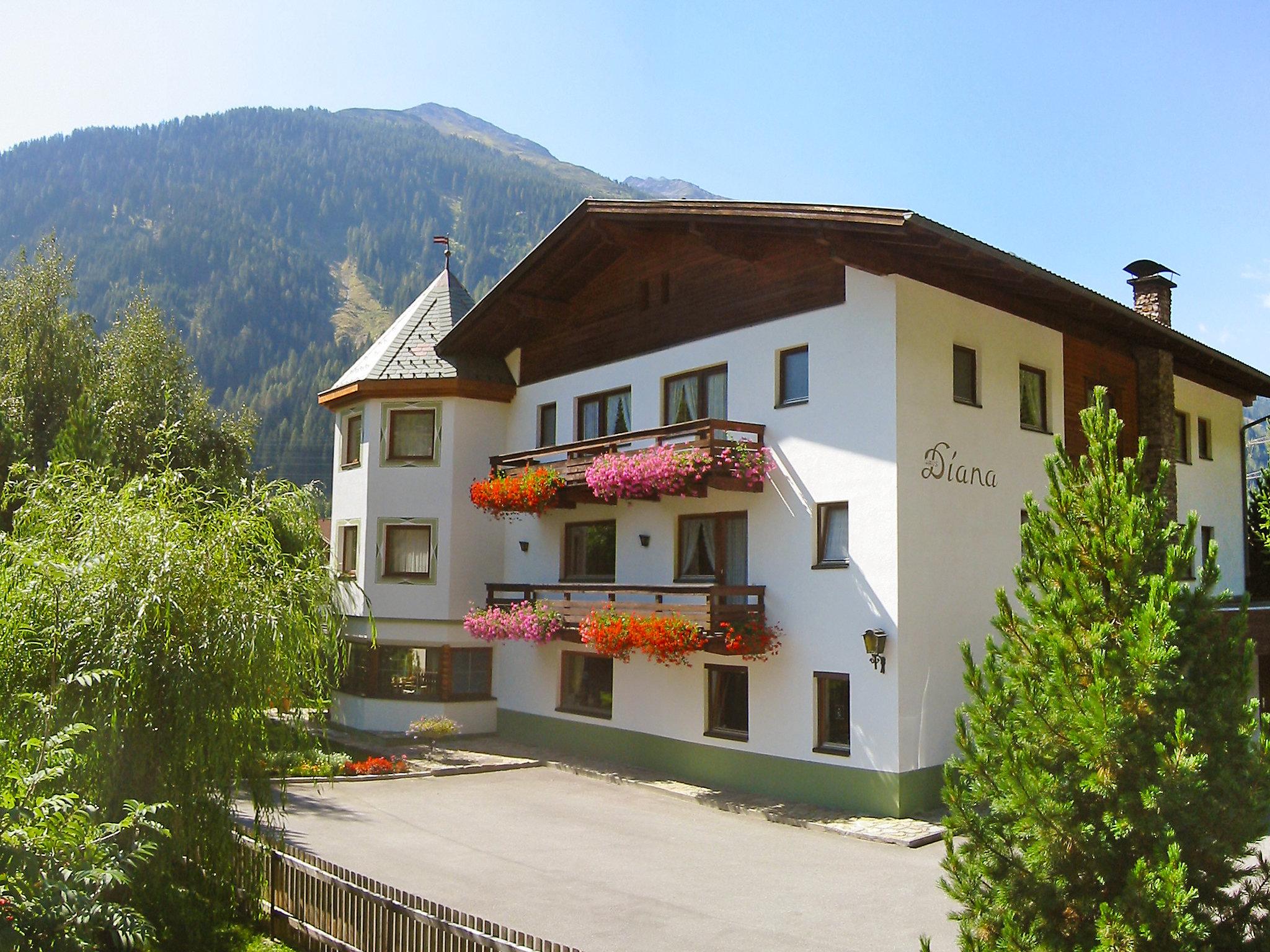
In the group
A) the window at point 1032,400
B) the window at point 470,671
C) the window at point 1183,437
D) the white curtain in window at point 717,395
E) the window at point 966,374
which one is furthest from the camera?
the window at point 470,671

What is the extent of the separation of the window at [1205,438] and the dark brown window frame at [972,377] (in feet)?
29.7

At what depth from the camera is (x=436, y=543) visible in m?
23.6

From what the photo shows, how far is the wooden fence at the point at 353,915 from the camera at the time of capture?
8.11 metres

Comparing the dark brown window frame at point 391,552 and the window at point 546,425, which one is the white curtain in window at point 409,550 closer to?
the dark brown window frame at point 391,552

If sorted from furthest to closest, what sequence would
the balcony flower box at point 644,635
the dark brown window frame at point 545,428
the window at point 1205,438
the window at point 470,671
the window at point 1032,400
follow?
the window at point 1205,438, the window at point 470,671, the dark brown window frame at point 545,428, the window at point 1032,400, the balcony flower box at point 644,635

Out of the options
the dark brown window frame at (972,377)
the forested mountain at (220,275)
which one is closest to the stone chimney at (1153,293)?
the dark brown window frame at (972,377)

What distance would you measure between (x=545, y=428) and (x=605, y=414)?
2.32 m

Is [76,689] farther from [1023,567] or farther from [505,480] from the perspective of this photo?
[505,480]

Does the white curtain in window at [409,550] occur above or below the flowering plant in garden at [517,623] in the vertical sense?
above

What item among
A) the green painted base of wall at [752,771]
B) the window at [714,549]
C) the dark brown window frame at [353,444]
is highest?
the dark brown window frame at [353,444]

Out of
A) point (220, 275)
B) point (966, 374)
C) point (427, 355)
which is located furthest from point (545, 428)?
point (220, 275)

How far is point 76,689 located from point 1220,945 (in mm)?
8743

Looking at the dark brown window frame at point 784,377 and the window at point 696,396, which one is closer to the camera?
the dark brown window frame at point 784,377

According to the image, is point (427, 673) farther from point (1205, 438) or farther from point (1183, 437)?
point (1205, 438)
